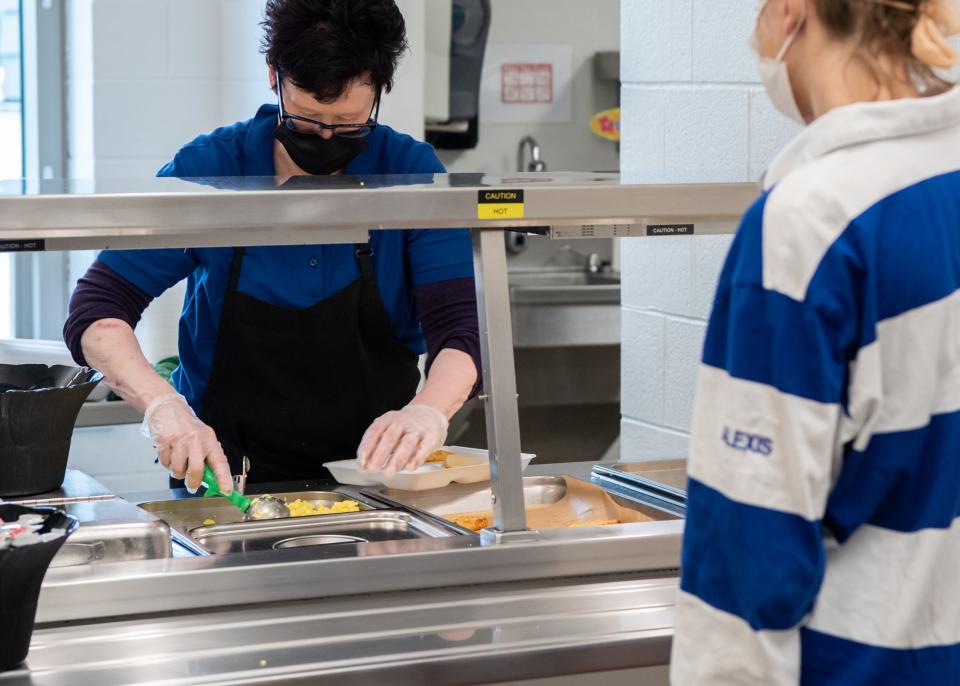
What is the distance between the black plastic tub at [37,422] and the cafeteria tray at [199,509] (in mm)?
156

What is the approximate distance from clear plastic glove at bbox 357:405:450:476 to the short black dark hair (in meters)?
0.55

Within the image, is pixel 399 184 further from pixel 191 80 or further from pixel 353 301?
pixel 191 80

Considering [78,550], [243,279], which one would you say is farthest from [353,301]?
[78,550]

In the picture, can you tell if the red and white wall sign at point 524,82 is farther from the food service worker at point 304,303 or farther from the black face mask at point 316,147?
→ the black face mask at point 316,147

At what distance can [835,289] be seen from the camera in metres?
1.09

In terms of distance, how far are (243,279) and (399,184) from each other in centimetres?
65

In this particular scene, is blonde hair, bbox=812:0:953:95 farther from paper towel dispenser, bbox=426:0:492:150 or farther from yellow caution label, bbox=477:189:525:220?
paper towel dispenser, bbox=426:0:492:150

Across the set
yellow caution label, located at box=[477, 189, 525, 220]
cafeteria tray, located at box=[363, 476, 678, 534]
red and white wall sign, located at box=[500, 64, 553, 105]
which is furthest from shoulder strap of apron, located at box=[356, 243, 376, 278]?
red and white wall sign, located at box=[500, 64, 553, 105]

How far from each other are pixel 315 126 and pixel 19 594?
1.06 m

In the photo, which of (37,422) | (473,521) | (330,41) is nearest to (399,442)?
(473,521)

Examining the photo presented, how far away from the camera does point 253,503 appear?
77.2 inches

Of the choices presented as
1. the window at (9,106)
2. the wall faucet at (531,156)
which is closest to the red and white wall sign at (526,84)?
the wall faucet at (531,156)

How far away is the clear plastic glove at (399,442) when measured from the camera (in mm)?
1997

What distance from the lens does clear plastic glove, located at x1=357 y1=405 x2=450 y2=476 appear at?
6.55 ft
